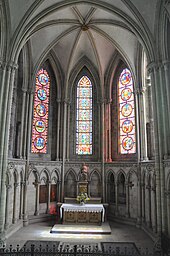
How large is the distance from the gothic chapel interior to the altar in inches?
80.7

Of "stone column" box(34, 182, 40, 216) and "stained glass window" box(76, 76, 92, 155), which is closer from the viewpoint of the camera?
"stone column" box(34, 182, 40, 216)

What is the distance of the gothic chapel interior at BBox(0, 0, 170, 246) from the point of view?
438 inches

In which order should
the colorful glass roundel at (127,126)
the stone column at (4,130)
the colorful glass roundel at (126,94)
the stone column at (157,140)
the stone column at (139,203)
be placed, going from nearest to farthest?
the stone column at (157,140) → the stone column at (4,130) → the stone column at (139,203) → the colorful glass roundel at (127,126) → the colorful glass roundel at (126,94)

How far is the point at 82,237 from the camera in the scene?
37.6 feet

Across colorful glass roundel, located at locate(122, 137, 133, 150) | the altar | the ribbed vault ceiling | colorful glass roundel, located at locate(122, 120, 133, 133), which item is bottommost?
the altar

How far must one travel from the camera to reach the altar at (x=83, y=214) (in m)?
13.5

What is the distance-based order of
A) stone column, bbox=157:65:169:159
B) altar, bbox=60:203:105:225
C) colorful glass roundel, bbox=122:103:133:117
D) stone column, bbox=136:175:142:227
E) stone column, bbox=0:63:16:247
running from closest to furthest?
stone column, bbox=157:65:169:159 < stone column, bbox=0:63:16:247 < altar, bbox=60:203:105:225 < stone column, bbox=136:175:142:227 < colorful glass roundel, bbox=122:103:133:117

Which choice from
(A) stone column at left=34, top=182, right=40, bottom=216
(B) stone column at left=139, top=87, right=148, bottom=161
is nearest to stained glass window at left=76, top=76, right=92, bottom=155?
(A) stone column at left=34, top=182, right=40, bottom=216

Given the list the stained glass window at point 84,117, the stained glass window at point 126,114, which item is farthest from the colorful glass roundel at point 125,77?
the stained glass window at point 84,117

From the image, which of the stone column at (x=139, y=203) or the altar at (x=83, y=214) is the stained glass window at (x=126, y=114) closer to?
the stone column at (x=139, y=203)

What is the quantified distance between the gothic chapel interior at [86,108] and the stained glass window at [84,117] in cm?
8

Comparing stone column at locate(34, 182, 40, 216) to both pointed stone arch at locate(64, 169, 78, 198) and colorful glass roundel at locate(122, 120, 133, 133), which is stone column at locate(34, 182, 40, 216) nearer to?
pointed stone arch at locate(64, 169, 78, 198)

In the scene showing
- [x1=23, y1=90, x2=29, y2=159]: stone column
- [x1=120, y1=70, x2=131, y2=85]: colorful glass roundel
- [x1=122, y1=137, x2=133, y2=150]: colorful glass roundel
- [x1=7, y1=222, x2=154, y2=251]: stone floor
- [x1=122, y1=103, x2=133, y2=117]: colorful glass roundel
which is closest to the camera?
[x1=7, y1=222, x2=154, y2=251]: stone floor

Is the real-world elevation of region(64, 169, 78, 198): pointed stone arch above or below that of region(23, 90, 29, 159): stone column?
below
